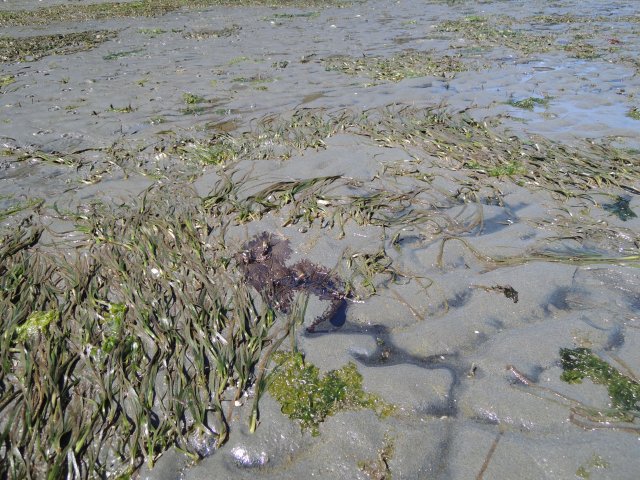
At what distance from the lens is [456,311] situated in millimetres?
2859

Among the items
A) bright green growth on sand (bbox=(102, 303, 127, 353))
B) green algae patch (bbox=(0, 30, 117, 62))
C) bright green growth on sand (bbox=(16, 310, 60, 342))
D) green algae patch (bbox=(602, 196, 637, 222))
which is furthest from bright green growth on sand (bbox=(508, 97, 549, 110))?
green algae patch (bbox=(0, 30, 117, 62))

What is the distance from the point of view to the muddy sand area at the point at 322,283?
84.3 inches

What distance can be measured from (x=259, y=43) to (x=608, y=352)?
1019 centimetres

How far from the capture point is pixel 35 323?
9.04 feet

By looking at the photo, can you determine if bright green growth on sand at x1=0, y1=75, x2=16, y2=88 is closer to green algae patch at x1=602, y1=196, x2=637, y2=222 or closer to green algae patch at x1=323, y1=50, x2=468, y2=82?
green algae patch at x1=323, y1=50, x2=468, y2=82

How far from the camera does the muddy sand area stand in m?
2.14

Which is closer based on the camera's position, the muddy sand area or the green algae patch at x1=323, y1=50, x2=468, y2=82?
the muddy sand area

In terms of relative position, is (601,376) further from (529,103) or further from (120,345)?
(529,103)

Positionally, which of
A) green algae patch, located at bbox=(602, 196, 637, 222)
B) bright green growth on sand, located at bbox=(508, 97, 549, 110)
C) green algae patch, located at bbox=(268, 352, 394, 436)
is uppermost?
bright green growth on sand, located at bbox=(508, 97, 549, 110)

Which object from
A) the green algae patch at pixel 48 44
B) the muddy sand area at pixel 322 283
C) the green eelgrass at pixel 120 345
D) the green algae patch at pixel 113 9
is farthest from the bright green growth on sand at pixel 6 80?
the green algae patch at pixel 113 9

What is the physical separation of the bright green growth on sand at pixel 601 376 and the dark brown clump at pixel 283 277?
4.43 feet

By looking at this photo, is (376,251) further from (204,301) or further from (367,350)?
(204,301)

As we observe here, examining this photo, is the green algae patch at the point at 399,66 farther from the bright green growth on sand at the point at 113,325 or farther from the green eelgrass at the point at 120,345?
the bright green growth on sand at the point at 113,325

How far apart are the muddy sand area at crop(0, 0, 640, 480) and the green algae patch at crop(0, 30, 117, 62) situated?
335 centimetres
